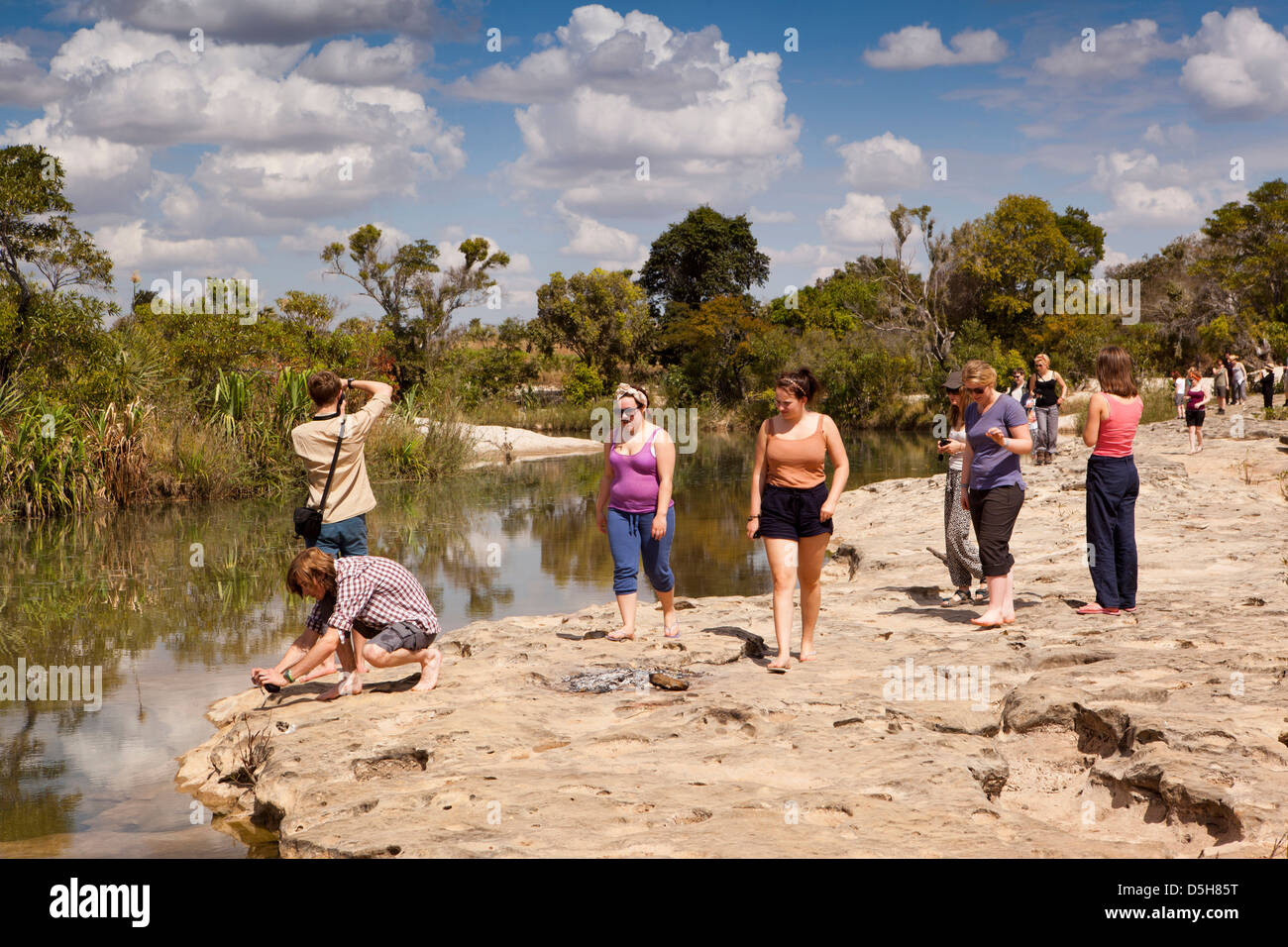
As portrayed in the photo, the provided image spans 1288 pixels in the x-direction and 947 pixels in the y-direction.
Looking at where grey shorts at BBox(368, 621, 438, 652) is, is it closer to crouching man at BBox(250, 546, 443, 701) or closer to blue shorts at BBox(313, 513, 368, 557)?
crouching man at BBox(250, 546, 443, 701)

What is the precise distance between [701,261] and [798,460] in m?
52.7

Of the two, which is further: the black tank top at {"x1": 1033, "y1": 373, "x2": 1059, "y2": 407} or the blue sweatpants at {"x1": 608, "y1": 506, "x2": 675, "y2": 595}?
the black tank top at {"x1": 1033, "y1": 373, "x2": 1059, "y2": 407}

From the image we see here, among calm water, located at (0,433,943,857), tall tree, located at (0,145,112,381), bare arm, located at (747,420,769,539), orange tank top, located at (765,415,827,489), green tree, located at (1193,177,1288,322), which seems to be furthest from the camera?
green tree, located at (1193,177,1288,322)

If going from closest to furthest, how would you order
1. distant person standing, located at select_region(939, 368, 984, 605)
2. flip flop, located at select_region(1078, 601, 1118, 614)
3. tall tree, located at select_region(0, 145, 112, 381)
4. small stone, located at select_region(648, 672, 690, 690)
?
small stone, located at select_region(648, 672, 690, 690) < flip flop, located at select_region(1078, 601, 1118, 614) < distant person standing, located at select_region(939, 368, 984, 605) < tall tree, located at select_region(0, 145, 112, 381)

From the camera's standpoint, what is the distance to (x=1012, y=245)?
3841 centimetres

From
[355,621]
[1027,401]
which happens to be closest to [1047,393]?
[1027,401]

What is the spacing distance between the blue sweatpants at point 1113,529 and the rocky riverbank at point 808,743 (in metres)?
0.29

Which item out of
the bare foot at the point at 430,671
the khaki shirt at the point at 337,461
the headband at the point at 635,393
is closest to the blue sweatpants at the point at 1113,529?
the headband at the point at 635,393

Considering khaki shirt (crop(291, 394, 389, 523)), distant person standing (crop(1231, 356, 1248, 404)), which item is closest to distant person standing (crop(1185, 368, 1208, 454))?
distant person standing (crop(1231, 356, 1248, 404))

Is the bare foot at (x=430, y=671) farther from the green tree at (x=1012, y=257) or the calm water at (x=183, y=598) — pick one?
the green tree at (x=1012, y=257)

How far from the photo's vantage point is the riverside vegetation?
16859mm

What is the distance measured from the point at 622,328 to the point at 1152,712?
41.8m
